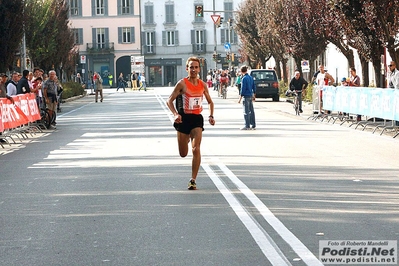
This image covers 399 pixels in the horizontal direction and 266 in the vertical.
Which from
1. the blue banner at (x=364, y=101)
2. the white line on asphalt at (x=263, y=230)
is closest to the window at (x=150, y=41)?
the blue banner at (x=364, y=101)

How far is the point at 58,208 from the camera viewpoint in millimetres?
11281

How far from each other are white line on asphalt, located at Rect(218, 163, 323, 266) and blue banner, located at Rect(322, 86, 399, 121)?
10.7 m

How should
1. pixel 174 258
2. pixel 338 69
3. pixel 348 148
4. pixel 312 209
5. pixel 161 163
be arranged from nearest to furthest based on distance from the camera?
pixel 174 258, pixel 312 209, pixel 161 163, pixel 348 148, pixel 338 69

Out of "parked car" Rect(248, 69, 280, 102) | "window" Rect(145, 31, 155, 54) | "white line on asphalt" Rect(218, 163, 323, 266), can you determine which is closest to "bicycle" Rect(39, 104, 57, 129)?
"white line on asphalt" Rect(218, 163, 323, 266)

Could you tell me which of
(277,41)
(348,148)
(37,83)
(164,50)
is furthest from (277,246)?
(164,50)

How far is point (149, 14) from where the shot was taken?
106625mm

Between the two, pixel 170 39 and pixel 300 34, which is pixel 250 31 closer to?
pixel 300 34

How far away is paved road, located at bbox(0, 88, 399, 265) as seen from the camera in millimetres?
8344

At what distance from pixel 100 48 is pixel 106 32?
194 cm

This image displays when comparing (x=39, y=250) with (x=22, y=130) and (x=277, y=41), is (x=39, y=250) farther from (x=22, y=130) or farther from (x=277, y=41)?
(x=277, y=41)

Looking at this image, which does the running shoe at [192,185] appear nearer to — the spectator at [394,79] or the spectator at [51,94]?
the spectator at [394,79]

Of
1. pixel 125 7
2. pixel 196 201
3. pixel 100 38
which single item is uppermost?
pixel 125 7

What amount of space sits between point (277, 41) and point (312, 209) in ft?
147

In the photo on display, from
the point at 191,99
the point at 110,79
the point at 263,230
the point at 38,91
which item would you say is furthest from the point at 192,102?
the point at 110,79
